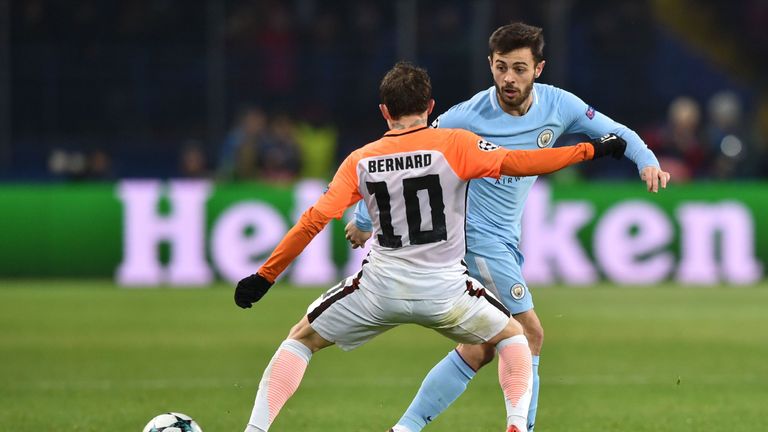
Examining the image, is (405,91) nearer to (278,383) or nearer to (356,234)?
(356,234)

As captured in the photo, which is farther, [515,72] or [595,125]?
[595,125]

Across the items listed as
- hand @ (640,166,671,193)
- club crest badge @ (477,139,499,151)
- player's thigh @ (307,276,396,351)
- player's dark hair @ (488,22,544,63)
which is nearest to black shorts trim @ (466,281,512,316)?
player's thigh @ (307,276,396,351)

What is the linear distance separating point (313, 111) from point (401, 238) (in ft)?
49.0

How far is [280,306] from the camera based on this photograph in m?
A: 15.5

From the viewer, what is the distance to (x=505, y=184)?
726cm

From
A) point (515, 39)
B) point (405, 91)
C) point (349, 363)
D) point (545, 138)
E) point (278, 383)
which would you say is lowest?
point (349, 363)

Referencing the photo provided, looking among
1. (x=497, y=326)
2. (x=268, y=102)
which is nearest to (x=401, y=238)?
(x=497, y=326)

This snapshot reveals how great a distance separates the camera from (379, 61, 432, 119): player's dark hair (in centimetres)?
633

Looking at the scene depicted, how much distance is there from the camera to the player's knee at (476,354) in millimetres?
7180

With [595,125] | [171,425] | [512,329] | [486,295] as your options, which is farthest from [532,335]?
[171,425]

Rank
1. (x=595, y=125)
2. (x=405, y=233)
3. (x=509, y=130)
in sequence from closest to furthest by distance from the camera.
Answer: (x=405, y=233) < (x=509, y=130) < (x=595, y=125)

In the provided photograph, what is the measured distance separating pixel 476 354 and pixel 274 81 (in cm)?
1433

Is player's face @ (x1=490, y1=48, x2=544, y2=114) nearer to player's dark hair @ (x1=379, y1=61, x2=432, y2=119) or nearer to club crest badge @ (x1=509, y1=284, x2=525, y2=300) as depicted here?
player's dark hair @ (x1=379, y1=61, x2=432, y2=119)

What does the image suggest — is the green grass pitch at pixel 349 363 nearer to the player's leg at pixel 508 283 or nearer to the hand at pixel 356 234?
the player's leg at pixel 508 283
